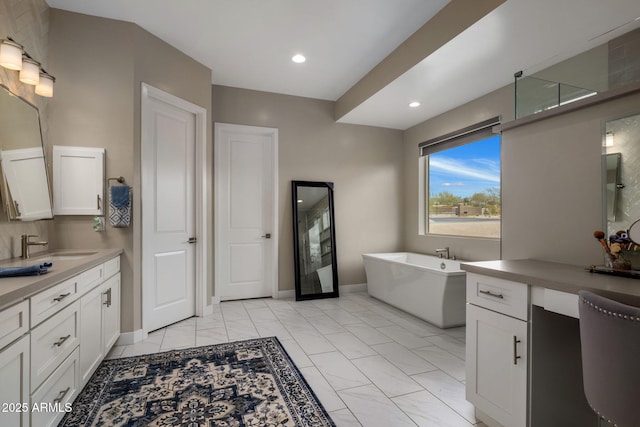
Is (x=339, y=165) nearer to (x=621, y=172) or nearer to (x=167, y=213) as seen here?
(x=167, y=213)

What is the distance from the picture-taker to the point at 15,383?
127cm

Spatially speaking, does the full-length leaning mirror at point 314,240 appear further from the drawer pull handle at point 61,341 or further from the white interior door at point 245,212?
the drawer pull handle at point 61,341

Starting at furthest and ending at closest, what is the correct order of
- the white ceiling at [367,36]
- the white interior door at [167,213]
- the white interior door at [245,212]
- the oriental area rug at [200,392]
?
1. the white interior door at [245,212]
2. the white interior door at [167,213]
3. the white ceiling at [367,36]
4. the oriental area rug at [200,392]

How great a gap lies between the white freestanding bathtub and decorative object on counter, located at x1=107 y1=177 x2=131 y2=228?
2.97 meters

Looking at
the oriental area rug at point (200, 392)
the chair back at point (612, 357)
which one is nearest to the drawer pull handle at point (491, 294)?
the chair back at point (612, 357)

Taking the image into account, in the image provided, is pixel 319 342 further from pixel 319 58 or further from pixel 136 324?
pixel 319 58

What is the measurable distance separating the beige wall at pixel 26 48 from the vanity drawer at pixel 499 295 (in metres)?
2.92

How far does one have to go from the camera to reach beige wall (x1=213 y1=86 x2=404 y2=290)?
447 cm

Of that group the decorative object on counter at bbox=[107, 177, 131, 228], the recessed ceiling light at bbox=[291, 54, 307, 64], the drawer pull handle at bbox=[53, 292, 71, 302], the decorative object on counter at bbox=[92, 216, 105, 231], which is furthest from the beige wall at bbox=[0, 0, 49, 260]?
the recessed ceiling light at bbox=[291, 54, 307, 64]

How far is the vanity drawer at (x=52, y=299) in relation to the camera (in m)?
1.43

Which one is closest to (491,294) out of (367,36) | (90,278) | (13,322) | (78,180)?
(13,322)

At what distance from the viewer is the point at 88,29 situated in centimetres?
278

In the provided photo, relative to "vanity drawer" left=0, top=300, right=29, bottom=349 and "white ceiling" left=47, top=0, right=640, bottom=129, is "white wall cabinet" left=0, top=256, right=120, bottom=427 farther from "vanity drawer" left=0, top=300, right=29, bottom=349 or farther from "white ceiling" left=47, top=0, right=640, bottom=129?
"white ceiling" left=47, top=0, right=640, bottom=129

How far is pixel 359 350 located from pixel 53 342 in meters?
2.15
